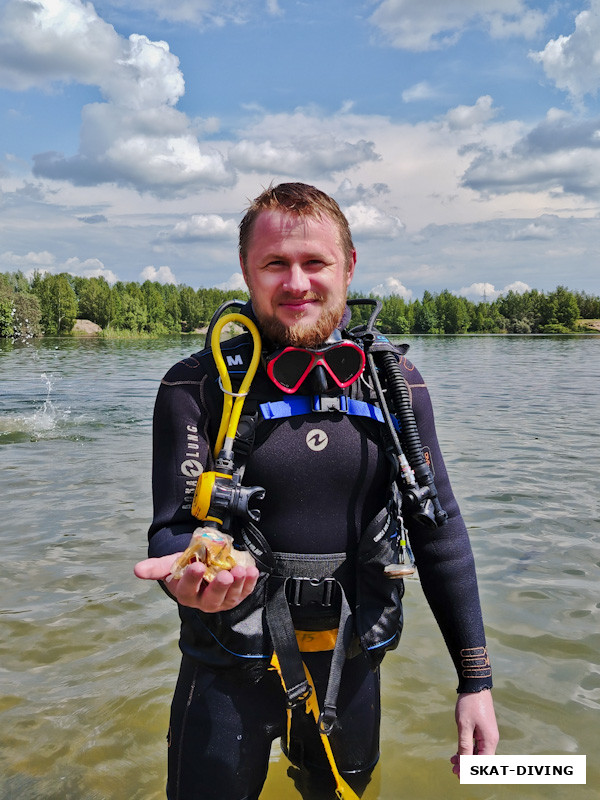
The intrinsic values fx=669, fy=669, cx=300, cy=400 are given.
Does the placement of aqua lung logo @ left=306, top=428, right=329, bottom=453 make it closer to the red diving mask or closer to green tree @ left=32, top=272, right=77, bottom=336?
the red diving mask

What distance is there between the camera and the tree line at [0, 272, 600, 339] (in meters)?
102

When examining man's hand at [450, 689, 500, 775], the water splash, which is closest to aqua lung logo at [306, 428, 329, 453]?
man's hand at [450, 689, 500, 775]

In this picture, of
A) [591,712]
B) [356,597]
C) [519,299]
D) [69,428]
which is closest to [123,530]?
[591,712]

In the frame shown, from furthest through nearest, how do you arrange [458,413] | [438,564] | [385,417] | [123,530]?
[458,413] → [123,530] → [438,564] → [385,417]

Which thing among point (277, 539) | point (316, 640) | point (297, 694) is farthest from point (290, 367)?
point (297, 694)

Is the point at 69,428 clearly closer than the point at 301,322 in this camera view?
No

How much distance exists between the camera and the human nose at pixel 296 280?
234cm

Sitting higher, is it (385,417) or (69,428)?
(385,417)

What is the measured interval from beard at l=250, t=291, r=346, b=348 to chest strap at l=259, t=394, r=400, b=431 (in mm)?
199

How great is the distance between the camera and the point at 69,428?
48.1 ft

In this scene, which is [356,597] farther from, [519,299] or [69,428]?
[519,299]

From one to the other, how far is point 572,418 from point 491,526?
30.7 feet

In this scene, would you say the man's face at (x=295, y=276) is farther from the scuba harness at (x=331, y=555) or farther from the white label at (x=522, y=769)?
the white label at (x=522, y=769)

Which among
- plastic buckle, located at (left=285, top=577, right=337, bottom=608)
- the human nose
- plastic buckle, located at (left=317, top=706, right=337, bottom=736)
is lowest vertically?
plastic buckle, located at (left=317, top=706, right=337, bottom=736)
